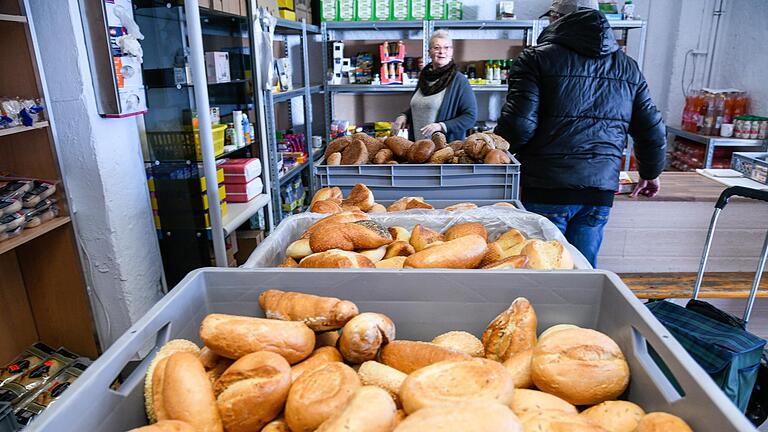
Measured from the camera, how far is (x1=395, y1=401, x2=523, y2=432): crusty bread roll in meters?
0.47

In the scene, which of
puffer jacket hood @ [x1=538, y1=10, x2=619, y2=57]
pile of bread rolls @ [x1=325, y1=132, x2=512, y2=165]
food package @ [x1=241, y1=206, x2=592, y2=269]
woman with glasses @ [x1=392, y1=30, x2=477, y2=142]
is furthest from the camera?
woman with glasses @ [x1=392, y1=30, x2=477, y2=142]

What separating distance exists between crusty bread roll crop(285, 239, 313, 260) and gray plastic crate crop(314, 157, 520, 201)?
2.05ft

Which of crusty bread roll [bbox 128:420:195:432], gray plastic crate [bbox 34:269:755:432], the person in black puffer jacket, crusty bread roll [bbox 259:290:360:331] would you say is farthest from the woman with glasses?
crusty bread roll [bbox 128:420:195:432]

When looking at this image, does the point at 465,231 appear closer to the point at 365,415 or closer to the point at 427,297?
the point at 427,297

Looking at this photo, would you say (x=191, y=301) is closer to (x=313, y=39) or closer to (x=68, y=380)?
(x=68, y=380)

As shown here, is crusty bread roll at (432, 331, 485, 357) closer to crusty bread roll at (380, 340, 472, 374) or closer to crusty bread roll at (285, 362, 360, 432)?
crusty bread roll at (380, 340, 472, 374)

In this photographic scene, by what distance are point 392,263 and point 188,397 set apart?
19.2 inches

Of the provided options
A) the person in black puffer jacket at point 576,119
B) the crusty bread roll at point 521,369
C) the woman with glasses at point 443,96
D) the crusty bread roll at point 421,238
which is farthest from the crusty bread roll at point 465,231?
the woman with glasses at point 443,96

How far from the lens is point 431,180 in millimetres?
1707

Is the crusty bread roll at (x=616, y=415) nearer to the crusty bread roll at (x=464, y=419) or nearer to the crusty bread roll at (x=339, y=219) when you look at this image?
the crusty bread roll at (x=464, y=419)

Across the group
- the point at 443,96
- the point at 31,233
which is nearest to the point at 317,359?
the point at 31,233

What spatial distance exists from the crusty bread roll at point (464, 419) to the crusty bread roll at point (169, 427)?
0.25 meters

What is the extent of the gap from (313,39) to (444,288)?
14.7 ft

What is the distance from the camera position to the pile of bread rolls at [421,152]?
1.75 meters
